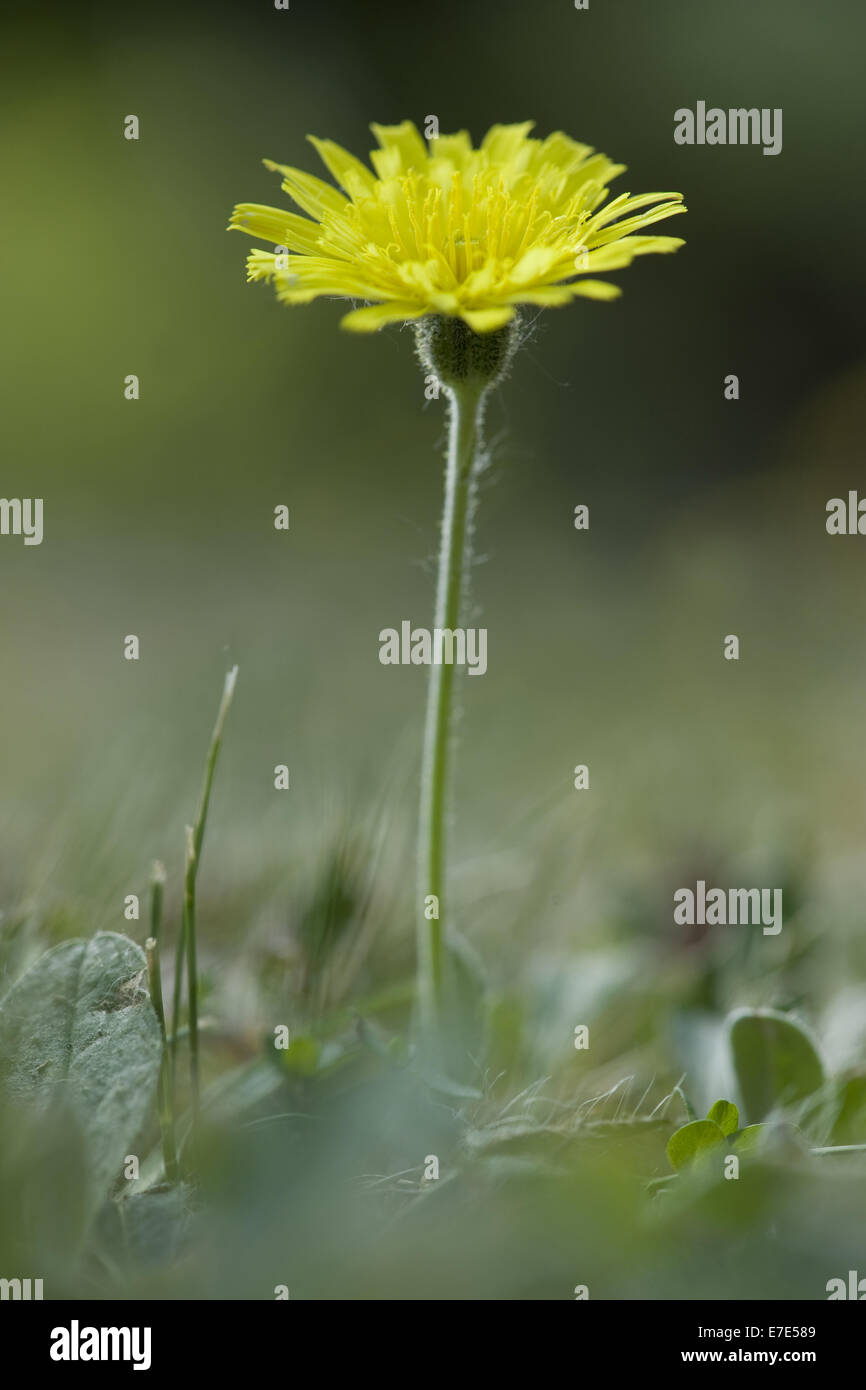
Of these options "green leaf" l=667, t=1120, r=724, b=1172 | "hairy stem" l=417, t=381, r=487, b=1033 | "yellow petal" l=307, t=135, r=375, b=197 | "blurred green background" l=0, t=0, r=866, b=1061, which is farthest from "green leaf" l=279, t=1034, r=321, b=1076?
"blurred green background" l=0, t=0, r=866, b=1061

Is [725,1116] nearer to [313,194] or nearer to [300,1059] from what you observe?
[300,1059]

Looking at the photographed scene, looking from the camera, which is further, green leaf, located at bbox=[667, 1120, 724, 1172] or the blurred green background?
the blurred green background

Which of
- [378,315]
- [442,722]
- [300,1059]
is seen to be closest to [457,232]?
[378,315]

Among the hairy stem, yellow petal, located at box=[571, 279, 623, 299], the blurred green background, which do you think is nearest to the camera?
yellow petal, located at box=[571, 279, 623, 299]

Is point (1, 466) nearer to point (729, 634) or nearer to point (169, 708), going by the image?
point (169, 708)

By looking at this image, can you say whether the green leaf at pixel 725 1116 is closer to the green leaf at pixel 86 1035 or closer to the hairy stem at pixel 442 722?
the hairy stem at pixel 442 722

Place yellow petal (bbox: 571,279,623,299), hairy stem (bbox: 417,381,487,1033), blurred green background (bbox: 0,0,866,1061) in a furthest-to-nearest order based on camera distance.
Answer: blurred green background (bbox: 0,0,866,1061)
hairy stem (bbox: 417,381,487,1033)
yellow petal (bbox: 571,279,623,299)

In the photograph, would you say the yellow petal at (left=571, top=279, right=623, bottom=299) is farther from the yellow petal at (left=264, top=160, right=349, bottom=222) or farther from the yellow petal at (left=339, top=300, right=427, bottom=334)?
the yellow petal at (left=264, top=160, right=349, bottom=222)
